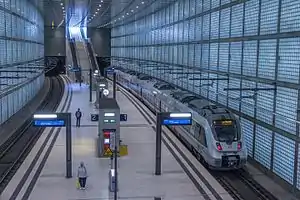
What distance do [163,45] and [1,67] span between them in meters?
20.0

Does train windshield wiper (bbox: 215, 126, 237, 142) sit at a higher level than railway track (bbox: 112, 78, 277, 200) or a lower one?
higher

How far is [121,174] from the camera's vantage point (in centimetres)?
1973

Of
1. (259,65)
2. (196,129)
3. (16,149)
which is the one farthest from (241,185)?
(16,149)

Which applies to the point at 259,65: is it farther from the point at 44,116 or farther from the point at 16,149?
the point at 16,149

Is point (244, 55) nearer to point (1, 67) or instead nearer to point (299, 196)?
point (299, 196)

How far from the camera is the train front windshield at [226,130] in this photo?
20172mm

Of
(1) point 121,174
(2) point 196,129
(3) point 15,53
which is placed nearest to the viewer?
(1) point 121,174

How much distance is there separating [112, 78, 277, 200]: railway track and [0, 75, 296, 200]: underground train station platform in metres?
0.40

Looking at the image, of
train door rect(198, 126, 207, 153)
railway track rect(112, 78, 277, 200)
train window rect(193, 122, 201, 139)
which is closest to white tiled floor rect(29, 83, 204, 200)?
train door rect(198, 126, 207, 153)

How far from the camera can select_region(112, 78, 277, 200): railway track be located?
17.6 m

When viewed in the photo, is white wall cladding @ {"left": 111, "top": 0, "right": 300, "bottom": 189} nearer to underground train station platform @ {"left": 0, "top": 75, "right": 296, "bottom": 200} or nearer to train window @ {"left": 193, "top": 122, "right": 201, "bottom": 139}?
train window @ {"left": 193, "top": 122, "right": 201, "bottom": 139}

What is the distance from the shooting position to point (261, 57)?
2084 cm

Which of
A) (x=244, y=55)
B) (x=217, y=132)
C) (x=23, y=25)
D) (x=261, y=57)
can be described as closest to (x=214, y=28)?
(x=244, y=55)

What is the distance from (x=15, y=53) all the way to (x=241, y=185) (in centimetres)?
2363
